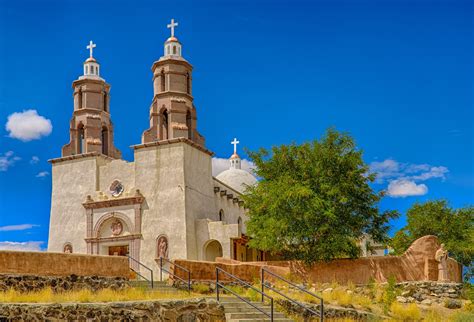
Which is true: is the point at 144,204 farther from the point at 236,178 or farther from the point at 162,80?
the point at 236,178

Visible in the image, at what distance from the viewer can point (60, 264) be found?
70.4 feet

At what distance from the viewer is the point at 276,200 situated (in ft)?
108

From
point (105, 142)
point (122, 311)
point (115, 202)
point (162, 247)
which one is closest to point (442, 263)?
point (162, 247)

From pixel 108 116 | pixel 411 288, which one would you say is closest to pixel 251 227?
pixel 411 288

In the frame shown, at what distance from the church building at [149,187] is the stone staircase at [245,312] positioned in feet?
54.8

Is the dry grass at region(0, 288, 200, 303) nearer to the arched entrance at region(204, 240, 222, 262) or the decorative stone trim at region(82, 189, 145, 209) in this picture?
the decorative stone trim at region(82, 189, 145, 209)

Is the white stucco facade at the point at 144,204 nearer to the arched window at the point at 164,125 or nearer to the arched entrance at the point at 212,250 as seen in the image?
the arched window at the point at 164,125

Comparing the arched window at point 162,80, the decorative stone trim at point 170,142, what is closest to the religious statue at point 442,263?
the decorative stone trim at point 170,142

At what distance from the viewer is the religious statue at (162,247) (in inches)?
1470

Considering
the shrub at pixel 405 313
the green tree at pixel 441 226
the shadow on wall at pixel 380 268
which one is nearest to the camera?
the shrub at pixel 405 313

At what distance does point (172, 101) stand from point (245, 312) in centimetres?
2161

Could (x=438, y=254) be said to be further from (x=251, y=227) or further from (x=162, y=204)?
(x=162, y=204)

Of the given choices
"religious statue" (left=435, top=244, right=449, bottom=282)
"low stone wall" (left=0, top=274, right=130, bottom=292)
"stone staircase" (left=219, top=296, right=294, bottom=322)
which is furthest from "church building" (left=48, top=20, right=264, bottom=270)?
"stone staircase" (left=219, top=296, right=294, bottom=322)

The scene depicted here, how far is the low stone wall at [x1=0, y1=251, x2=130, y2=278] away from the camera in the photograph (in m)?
20.1
